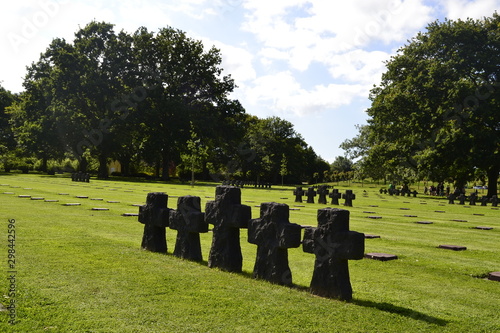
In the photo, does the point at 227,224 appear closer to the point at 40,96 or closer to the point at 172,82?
the point at 172,82

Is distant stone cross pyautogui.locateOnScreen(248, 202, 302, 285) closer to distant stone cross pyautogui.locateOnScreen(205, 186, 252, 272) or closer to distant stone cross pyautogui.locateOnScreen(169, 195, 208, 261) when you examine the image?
distant stone cross pyautogui.locateOnScreen(205, 186, 252, 272)

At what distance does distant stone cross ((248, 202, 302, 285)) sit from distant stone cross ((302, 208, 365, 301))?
0.41m

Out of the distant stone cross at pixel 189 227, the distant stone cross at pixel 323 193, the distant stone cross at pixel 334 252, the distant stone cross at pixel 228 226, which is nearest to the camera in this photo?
the distant stone cross at pixel 334 252

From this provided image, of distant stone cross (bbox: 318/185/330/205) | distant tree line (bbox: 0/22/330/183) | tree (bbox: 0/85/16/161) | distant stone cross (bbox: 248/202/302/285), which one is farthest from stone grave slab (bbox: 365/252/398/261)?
tree (bbox: 0/85/16/161)

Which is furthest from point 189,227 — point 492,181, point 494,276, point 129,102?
point 129,102

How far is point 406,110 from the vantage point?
142 ft

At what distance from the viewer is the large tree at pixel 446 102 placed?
37625 millimetres

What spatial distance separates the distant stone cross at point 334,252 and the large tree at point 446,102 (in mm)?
35030

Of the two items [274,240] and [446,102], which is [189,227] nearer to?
[274,240]

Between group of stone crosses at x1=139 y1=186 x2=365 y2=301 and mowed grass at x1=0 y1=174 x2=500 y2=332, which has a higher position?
group of stone crosses at x1=139 y1=186 x2=365 y2=301

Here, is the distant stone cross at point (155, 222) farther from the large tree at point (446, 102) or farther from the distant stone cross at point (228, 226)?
the large tree at point (446, 102)

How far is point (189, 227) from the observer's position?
7.92 meters

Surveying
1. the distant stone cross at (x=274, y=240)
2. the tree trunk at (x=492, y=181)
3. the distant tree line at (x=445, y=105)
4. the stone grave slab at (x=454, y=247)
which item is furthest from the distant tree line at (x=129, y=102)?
the distant stone cross at (x=274, y=240)

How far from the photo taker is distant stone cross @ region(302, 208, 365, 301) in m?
5.62
